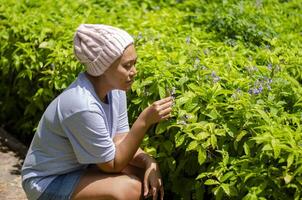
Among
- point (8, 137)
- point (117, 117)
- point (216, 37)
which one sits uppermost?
point (117, 117)

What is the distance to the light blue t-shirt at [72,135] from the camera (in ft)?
10.7

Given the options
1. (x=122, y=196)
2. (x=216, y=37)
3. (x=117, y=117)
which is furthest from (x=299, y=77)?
(x=122, y=196)

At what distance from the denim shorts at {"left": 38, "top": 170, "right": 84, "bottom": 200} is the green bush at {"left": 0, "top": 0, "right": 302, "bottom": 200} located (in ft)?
1.85

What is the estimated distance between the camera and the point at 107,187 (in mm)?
3340

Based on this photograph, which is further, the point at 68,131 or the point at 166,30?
the point at 166,30

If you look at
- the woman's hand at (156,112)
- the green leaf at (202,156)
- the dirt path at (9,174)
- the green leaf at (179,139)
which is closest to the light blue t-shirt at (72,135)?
the woman's hand at (156,112)

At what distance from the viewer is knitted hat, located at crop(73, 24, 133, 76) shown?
3.25 metres

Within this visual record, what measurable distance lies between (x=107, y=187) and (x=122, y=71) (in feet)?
2.00

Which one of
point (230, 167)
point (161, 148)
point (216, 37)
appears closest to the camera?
point (230, 167)

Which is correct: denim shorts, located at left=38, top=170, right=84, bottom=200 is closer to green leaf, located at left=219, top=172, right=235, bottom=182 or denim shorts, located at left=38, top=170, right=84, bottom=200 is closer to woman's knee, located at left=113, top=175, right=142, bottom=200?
woman's knee, located at left=113, top=175, right=142, bottom=200

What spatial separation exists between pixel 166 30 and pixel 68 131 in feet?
6.88

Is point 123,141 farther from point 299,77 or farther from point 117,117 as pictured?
point 299,77

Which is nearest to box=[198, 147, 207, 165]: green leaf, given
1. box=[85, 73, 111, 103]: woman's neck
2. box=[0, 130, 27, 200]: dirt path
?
box=[85, 73, 111, 103]: woman's neck

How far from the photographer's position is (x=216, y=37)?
5156mm
